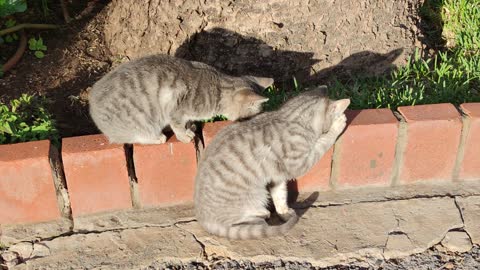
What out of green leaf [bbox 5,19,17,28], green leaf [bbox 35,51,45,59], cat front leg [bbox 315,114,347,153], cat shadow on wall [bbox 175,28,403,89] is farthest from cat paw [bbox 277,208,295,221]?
green leaf [bbox 5,19,17,28]

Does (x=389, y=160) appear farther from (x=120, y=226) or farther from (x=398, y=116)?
(x=120, y=226)

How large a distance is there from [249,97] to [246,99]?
25 millimetres

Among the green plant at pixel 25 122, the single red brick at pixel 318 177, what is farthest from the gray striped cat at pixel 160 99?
the single red brick at pixel 318 177

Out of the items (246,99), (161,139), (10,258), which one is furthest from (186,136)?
(10,258)

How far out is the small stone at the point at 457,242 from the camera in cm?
339

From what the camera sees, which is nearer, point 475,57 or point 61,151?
point 61,151

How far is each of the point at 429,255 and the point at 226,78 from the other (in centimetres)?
157

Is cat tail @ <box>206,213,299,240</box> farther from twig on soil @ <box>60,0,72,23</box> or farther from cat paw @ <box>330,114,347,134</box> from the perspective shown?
twig on soil @ <box>60,0,72,23</box>

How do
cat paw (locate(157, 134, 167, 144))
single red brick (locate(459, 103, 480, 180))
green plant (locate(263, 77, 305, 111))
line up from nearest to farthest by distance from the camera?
cat paw (locate(157, 134, 167, 144))
single red brick (locate(459, 103, 480, 180))
green plant (locate(263, 77, 305, 111))

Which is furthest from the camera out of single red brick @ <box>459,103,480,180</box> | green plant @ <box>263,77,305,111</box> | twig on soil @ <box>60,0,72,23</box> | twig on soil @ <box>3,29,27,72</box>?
twig on soil @ <box>60,0,72,23</box>

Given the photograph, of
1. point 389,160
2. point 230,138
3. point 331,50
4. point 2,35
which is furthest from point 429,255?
point 2,35

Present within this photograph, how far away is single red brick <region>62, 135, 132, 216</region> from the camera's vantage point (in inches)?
134

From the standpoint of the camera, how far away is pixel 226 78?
12.1ft

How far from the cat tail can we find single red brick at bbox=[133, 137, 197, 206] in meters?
0.37
